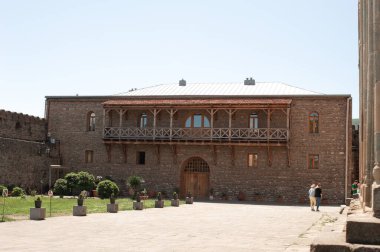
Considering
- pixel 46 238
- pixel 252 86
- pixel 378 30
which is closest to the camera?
pixel 378 30

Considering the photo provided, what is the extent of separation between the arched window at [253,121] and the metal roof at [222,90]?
1.56 meters

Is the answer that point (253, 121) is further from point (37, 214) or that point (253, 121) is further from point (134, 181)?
point (37, 214)

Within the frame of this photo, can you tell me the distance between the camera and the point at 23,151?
30.9m

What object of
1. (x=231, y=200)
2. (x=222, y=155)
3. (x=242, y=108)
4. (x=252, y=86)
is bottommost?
(x=231, y=200)

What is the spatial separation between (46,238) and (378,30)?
749 cm

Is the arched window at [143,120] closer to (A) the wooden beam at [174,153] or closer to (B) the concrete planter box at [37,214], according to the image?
(A) the wooden beam at [174,153]

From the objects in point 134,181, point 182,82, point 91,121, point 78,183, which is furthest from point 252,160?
point 91,121

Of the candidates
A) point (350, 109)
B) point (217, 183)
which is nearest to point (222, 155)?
point (217, 183)

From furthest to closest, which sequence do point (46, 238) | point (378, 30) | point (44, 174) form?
point (44, 174) → point (46, 238) → point (378, 30)

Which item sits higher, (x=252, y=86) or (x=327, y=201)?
(x=252, y=86)

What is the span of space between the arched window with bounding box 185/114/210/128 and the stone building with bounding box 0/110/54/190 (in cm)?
913

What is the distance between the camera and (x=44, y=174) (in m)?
32.8

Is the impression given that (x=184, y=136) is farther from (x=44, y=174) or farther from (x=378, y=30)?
(x=378, y=30)

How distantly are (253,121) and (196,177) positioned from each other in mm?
5082
